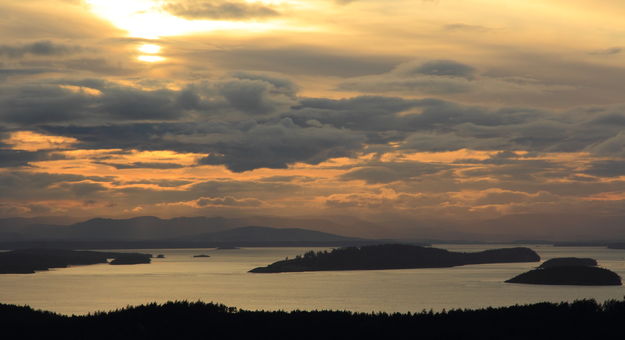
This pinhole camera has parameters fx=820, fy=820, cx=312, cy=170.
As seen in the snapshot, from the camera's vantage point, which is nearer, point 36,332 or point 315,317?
point 36,332

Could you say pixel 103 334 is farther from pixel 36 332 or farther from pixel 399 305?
pixel 399 305

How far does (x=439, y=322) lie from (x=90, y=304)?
12301 cm

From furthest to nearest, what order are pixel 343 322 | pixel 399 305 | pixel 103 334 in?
1. pixel 399 305
2. pixel 343 322
3. pixel 103 334

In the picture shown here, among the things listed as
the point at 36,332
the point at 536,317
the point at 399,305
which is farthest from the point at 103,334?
the point at 399,305

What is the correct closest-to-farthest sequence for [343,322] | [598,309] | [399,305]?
[343,322] → [598,309] → [399,305]

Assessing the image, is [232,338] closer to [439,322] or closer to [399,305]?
[439,322]

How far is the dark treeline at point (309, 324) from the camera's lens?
273 feet

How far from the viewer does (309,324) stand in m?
87.6

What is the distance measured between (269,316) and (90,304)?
371ft

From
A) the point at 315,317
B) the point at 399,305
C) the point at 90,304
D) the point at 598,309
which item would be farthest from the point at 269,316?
the point at 90,304

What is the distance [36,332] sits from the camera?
82500mm

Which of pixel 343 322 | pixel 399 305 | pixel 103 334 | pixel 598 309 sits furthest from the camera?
pixel 399 305

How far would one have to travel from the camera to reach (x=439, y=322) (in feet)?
294

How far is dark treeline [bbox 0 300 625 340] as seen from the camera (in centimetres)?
8319
